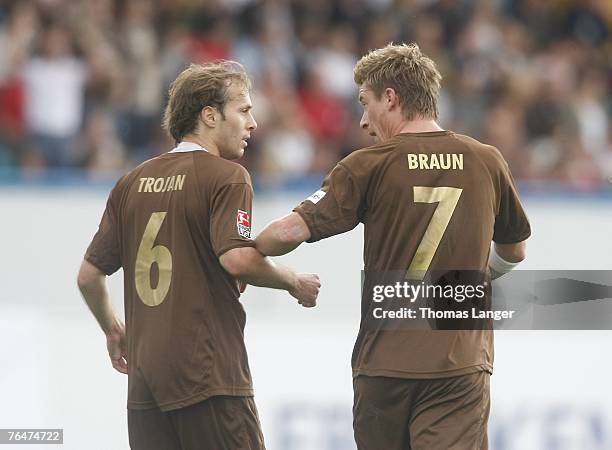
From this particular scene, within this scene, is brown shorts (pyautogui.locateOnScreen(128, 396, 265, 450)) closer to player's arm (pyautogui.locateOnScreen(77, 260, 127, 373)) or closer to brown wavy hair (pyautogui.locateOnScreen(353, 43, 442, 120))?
player's arm (pyautogui.locateOnScreen(77, 260, 127, 373))

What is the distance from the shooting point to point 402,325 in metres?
5.55

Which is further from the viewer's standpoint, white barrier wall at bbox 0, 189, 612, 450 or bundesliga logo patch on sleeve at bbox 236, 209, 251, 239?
white barrier wall at bbox 0, 189, 612, 450

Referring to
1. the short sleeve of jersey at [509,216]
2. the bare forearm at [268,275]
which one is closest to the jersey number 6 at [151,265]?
the bare forearm at [268,275]

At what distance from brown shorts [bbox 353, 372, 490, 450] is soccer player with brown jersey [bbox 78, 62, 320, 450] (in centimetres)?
54

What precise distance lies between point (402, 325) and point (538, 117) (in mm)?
8392

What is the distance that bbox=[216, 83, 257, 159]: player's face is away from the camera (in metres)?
5.91

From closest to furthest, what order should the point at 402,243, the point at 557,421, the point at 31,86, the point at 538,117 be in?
the point at 402,243 < the point at 557,421 < the point at 31,86 < the point at 538,117

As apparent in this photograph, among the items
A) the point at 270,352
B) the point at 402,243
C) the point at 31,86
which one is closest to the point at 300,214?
the point at 402,243

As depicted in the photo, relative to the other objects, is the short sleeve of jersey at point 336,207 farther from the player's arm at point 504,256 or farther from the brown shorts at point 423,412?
the player's arm at point 504,256

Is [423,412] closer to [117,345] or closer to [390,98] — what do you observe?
[390,98]

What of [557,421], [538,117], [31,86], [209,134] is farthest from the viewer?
[538,117]

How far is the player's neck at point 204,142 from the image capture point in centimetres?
589

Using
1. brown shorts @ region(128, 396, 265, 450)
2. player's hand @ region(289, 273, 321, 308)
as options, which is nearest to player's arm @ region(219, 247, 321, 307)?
player's hand @ region(289, 273, 321, 308)

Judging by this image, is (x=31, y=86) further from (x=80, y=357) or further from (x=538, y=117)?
(x=538, y=117)
